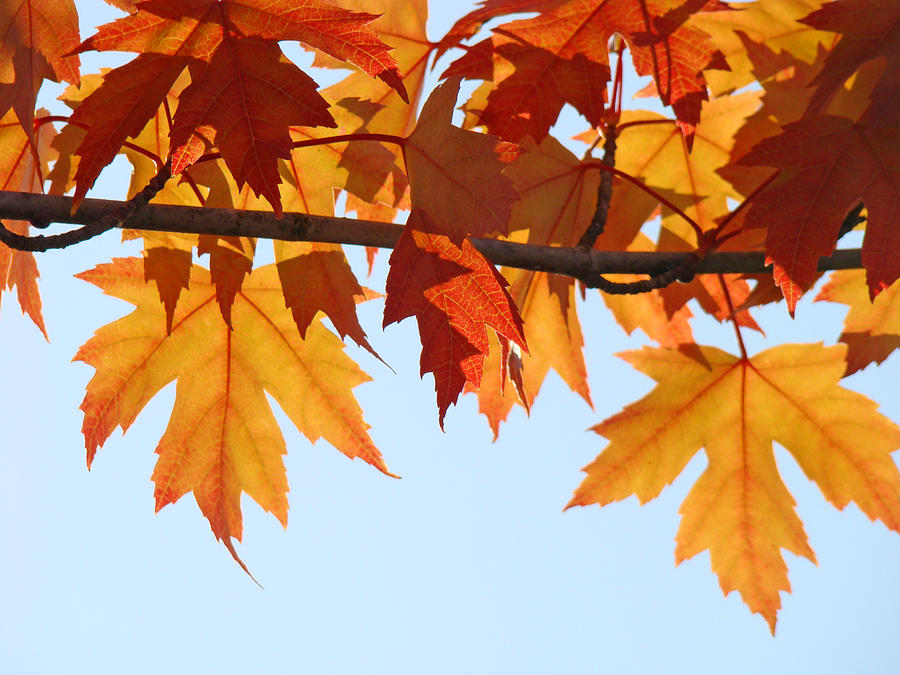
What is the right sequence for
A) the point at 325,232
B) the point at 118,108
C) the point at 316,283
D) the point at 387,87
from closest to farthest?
the point at 118,108
the point at 325,232
the point at 316,283
the point at 387,87

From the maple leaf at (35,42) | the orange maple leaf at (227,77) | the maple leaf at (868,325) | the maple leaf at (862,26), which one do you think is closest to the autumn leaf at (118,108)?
the orange maple leaf at (227,77)

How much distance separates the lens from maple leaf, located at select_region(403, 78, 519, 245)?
2.07 feet

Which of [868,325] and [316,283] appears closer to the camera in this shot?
[316,283]

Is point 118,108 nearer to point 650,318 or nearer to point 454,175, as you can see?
point 454,175

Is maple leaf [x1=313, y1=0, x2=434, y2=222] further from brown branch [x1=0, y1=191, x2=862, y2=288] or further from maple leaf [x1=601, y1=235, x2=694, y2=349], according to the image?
maple leaf [x1=601, y1=235, x2=694, y2=349]

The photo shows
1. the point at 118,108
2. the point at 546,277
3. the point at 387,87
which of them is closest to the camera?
the point at 118,108

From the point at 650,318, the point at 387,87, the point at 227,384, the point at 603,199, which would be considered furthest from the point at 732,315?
the point at 227,384

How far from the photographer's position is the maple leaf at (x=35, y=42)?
2.37 ft

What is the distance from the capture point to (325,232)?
0.70 m

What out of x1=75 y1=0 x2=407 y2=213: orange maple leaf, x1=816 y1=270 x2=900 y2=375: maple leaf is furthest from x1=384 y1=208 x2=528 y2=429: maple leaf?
x1=816 y1=270 x2=900 y2=375: maple leaf

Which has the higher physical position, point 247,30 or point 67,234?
point 247,30

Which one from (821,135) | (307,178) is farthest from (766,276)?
(307,178)

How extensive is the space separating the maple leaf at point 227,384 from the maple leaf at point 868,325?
25.6 inches

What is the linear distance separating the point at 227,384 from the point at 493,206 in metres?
0.45
